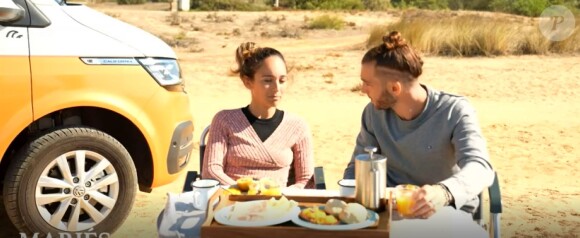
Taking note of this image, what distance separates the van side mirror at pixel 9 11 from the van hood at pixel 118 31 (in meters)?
0.32

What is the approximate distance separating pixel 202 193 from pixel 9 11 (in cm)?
219

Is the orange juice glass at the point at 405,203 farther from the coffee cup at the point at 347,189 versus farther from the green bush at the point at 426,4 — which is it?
the green bush at the point at 426,4

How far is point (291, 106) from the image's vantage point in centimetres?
1166

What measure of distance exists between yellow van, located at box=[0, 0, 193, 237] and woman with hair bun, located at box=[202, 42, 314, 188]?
1.10m

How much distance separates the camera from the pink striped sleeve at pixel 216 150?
3.62 metres

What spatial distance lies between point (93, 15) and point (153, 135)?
0.80 metres

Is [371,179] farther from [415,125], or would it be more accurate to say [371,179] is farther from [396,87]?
[415,125]

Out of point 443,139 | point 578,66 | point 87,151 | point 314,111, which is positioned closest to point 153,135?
point 87,151

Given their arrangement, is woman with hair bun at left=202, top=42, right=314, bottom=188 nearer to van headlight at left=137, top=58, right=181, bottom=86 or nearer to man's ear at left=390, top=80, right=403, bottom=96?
man's ear at left=390, top=80, right=403, bottom=96

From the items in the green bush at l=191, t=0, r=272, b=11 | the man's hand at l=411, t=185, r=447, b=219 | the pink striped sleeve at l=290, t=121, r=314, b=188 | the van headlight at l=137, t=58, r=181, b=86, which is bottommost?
the green bush at l=191, t=0, r=272, b=11

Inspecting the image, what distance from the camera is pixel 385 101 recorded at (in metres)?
3.29

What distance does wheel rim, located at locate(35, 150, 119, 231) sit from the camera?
4.55 metres

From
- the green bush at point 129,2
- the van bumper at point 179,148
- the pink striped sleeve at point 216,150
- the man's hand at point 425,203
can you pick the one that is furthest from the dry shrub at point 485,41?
the green bush at point 129,2

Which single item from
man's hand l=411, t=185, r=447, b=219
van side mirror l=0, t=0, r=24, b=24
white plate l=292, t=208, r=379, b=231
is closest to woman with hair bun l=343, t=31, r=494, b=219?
man's hand l=411, t=185, r=447, b=219
